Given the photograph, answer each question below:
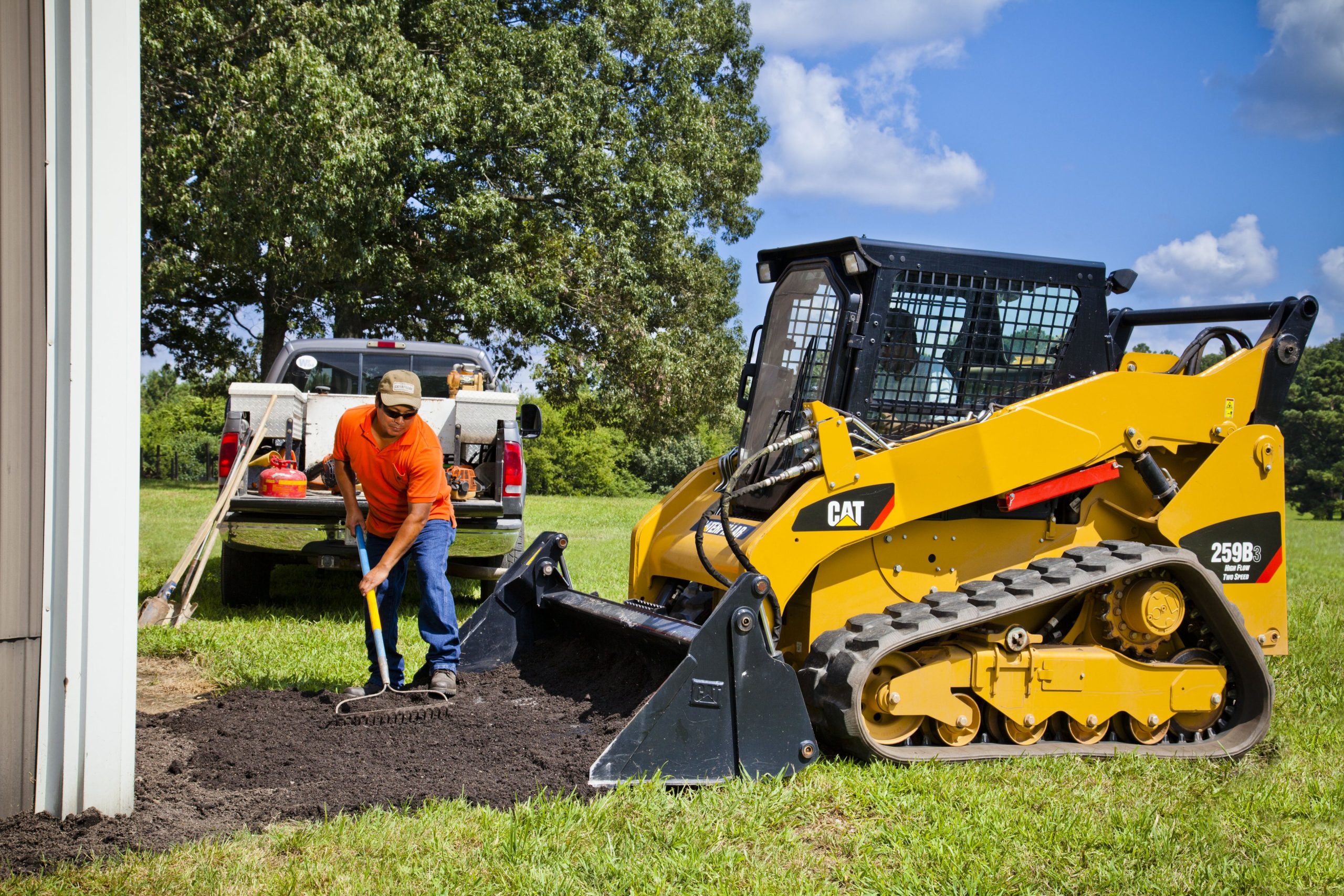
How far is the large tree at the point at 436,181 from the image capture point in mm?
14523

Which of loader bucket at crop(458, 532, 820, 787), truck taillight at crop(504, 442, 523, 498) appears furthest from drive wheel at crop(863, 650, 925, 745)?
truck taillight at crop(504, 442, 523, 498)

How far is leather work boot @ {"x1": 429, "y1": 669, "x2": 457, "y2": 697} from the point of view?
17.8 ft

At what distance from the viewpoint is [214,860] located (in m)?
3.60

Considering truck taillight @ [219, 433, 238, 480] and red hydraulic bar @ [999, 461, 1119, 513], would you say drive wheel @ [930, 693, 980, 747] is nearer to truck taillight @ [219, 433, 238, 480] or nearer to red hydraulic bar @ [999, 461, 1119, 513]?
red hydraulic bar @ [999, 461, 1119, 513]

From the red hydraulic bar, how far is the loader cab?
53 cm

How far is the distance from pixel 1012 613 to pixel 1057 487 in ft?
2.45

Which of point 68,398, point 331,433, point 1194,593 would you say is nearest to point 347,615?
point 331,433

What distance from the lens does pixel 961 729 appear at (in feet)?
16.1

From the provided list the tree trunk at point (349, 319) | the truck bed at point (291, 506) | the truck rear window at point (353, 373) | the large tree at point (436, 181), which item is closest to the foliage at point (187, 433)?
the large tree at point (436, 181)

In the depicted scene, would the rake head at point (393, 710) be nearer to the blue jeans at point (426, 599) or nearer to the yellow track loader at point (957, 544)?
the blue jeans at point (426, 599)

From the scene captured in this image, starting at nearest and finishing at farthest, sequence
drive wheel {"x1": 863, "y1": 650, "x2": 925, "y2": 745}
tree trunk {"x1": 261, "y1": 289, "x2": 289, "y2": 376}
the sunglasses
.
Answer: drive wheel {"x1": 863, "y1": 650, "x2": 925, "y2": 745}, the sunglasses, tree trunk {"x1": 261, "y1": 289, "x2": 289, "y2": 376}

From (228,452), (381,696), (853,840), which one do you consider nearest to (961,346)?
(853,840)

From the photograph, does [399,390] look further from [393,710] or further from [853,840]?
[853,840]

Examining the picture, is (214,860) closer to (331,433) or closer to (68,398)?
(68,398)
